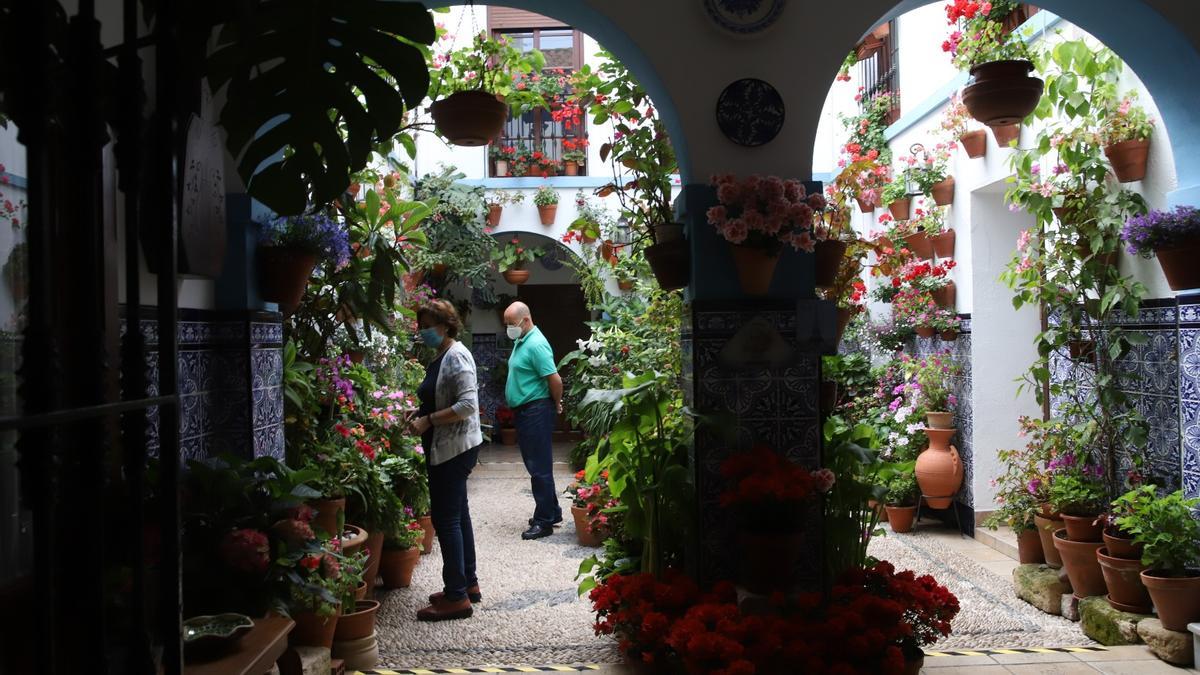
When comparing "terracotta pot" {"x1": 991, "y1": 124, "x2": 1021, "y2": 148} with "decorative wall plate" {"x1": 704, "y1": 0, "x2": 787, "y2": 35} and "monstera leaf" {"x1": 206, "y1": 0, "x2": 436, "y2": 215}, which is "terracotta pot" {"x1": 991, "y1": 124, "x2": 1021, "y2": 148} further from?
"monstera leaf" {"x1": 206, "y1": 0, "x2": 436, "y2": 215}

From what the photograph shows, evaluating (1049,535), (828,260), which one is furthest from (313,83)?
(1049,535)

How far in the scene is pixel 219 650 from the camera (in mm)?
2197

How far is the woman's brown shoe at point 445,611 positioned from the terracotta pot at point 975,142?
4.53m

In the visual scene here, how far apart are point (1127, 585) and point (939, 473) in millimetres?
2378

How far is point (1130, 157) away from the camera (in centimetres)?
479

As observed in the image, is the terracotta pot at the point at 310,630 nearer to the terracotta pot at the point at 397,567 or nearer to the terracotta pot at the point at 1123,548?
the terracotta pot at the point at 397,567

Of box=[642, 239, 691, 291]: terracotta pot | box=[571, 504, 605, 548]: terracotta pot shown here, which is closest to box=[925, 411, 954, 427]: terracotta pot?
box=[571, 504, 605, 548]: terracotta pot

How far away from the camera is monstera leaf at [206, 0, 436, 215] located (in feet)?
6.22

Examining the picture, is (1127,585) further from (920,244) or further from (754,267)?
(920,244)

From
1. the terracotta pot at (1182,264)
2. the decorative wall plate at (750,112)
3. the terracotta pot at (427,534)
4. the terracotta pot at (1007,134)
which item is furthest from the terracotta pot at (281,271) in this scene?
the terracotta pot at (1007,134)

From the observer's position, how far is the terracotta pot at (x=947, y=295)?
23.2 feet

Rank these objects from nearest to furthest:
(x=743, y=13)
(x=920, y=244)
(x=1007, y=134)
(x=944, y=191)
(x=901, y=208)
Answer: (x=743, y=13)
(x=1007, y=134)
(x=944, y=191)
(x=920, y=244)
(x=901, y=208)

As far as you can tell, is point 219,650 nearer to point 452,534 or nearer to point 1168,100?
point 452,534

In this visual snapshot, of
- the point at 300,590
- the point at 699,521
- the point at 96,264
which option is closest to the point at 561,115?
the point at 699,521
